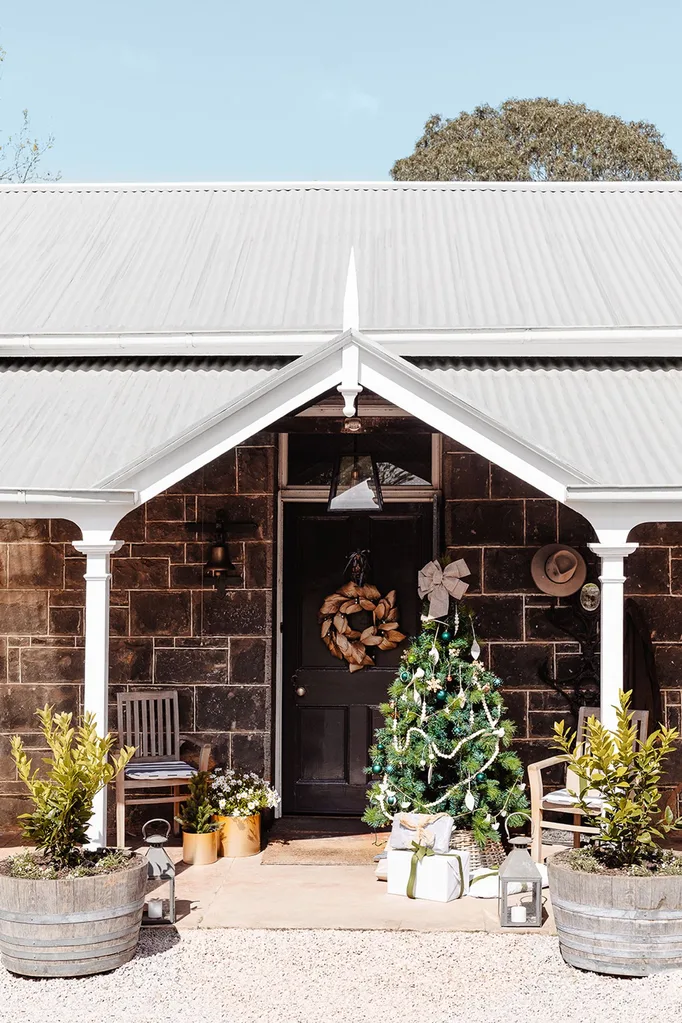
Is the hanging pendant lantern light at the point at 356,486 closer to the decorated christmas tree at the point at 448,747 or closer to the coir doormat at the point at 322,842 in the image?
the decorated christmas tree at the point at 448,747

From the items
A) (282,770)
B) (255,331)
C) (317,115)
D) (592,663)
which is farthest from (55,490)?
(317,115)

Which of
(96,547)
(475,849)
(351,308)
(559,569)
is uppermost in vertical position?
(351,308)

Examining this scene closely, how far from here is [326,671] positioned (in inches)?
335

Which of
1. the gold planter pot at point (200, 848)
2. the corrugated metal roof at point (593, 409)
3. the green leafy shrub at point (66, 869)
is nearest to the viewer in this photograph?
the green leafy shrub at point (66, 869)

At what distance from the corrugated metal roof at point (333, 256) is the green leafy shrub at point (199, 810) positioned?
302 cm

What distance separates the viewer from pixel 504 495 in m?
8.21

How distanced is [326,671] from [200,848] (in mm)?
1659

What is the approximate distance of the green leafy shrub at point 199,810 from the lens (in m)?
7.46

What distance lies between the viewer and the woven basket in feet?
22.5

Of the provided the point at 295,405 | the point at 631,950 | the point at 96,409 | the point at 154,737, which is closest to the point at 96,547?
the point at 295,405

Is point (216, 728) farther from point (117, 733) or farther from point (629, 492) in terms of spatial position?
point (629, 492)

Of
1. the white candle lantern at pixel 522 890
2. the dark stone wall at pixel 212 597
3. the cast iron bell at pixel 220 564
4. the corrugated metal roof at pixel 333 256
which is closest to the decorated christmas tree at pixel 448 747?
the white candle lantern at pixel 522 890

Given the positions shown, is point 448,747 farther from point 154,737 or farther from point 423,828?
point 154,737

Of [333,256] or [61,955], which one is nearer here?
[61,955]
